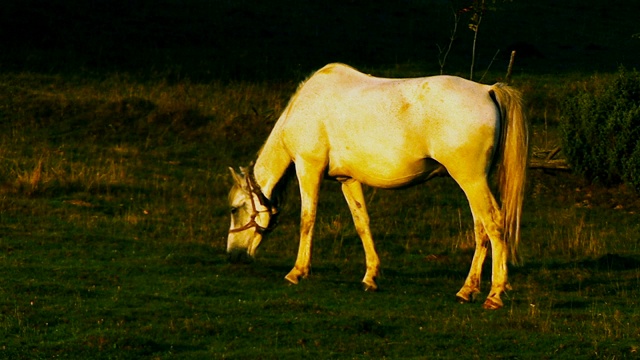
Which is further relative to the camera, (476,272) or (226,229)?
(226,229)

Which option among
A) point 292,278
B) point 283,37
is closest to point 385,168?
→ point 292,278

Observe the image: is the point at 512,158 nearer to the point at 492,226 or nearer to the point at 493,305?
the point at 492,226

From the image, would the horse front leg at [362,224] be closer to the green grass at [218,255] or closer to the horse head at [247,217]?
the green grass at [218,255]

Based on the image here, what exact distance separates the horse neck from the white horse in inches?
0.5

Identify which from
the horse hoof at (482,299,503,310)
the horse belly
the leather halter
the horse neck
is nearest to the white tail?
the horse hoof at (482,299,503,310)

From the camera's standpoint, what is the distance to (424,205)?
68.6ft

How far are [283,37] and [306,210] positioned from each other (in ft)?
71.6

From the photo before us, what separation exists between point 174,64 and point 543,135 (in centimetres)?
1013

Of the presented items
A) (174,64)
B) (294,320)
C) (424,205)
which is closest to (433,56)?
(174,64)

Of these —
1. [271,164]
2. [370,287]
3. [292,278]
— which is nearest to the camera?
[370,287]

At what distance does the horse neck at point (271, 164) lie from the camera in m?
14.7

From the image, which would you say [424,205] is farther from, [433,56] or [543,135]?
[433,56]

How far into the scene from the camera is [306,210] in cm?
1442

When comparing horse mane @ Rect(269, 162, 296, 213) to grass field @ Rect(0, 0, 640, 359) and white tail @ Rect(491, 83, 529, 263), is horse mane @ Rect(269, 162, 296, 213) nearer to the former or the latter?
grass field @ Rect(0, 0, 640, 359)
